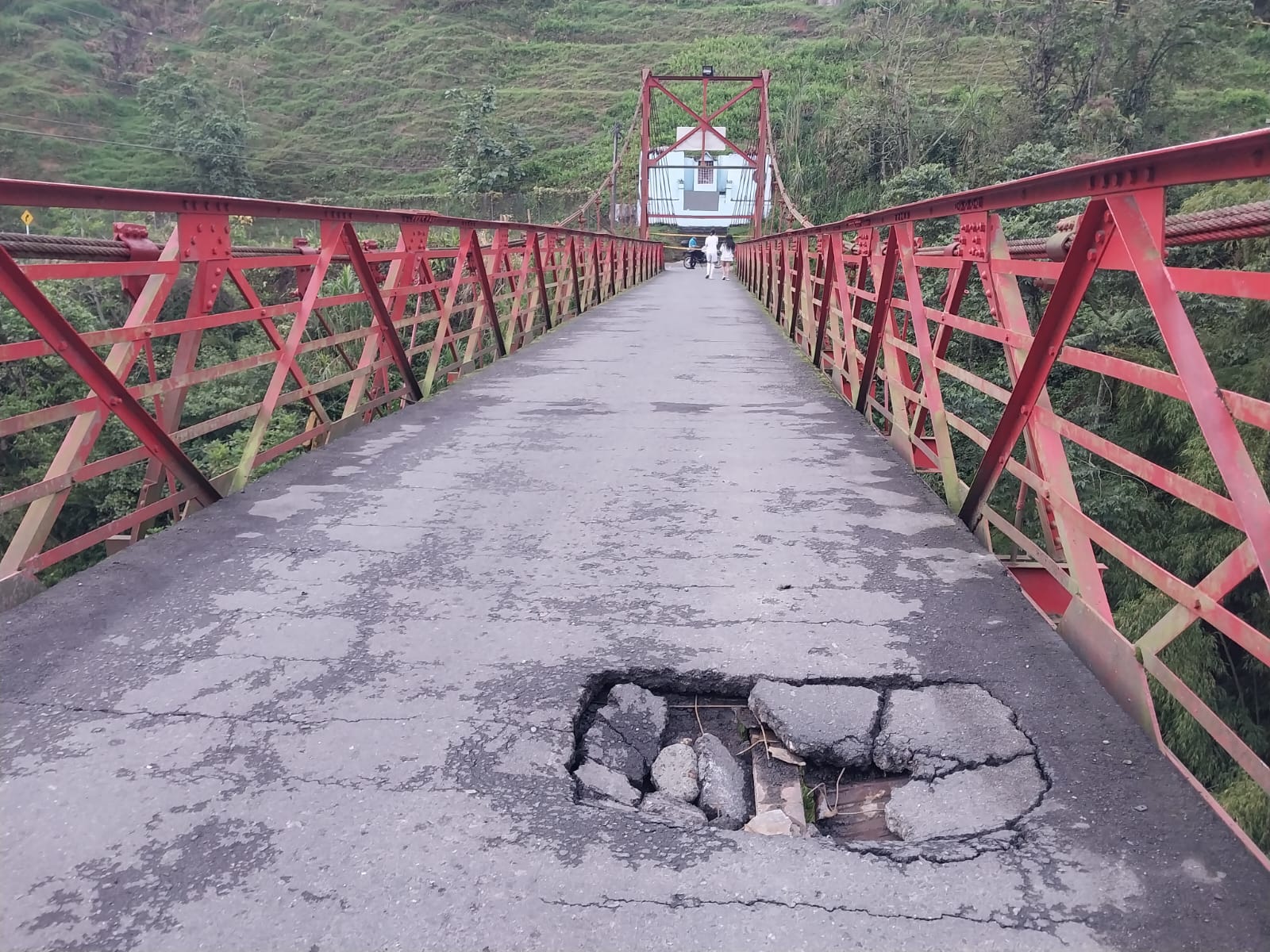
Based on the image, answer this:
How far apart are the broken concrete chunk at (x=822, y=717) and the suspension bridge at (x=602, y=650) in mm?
20

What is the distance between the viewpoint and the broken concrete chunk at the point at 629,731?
1724 mm

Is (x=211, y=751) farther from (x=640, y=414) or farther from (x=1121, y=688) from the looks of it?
(x=640, y=414)

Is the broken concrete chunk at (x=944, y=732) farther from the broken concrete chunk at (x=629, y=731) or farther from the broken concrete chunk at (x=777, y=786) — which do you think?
the broken concrete chunk at (x=629, y=731)

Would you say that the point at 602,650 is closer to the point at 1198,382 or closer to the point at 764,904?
the point at 764,904

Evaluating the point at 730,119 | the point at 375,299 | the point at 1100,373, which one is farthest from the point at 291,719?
the point at 730,119

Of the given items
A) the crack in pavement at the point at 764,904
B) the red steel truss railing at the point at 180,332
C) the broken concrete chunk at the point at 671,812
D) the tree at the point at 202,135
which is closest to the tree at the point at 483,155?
the tree at the point at 202,135

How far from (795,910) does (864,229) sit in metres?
3.64

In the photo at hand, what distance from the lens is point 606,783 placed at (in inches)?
64.4

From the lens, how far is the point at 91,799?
152 centimetres

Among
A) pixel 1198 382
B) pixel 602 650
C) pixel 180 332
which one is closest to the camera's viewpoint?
pixel 1198 382

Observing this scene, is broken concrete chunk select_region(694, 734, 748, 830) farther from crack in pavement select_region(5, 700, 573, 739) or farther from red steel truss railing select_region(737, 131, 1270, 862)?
red steel truss railing select_region(737, 131, 1270, 862)

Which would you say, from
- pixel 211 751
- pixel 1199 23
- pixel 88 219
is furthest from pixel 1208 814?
pixel 88 219

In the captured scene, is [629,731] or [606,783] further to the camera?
[629,731]

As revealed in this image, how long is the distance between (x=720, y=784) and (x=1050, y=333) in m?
1.32
